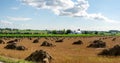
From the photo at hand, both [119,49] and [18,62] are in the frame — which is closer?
[18,62]

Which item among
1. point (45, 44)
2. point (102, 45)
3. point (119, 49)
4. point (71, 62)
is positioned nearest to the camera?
point (71, 62)

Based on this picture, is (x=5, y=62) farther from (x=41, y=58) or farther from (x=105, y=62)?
(x=105, y=62)

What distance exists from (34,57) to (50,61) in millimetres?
1759

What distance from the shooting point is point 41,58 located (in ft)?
94.3

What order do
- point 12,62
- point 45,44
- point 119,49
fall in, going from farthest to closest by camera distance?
point 45,44
point 119,49
point 12,62

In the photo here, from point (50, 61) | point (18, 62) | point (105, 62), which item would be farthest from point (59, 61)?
point (18, 62)

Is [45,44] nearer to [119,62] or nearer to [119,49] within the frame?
[119,49]

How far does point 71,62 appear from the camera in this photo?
2797 centimetres

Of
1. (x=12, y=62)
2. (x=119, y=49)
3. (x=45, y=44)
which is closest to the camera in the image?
(x=12, y=62)

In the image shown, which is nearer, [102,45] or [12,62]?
[12,62]

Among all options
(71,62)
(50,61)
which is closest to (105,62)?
(71,62)

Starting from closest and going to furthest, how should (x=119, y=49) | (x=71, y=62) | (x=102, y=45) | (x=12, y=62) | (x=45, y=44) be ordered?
(x=12, y=62)
(x=71, y=62)
(x=119, y=49)
(x=102, y=45)
(x=45, y=44)

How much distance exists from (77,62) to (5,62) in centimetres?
857

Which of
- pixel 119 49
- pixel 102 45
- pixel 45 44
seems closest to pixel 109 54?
pixel 119 49
